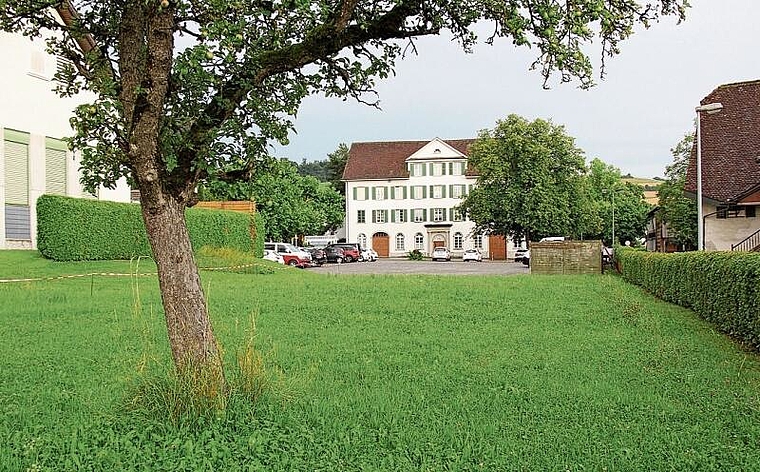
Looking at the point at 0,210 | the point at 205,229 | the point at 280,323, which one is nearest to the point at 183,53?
the point at 280,323

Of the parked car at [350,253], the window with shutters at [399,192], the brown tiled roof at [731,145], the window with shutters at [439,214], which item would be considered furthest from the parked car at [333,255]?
the brown tiled roof at [731,145]

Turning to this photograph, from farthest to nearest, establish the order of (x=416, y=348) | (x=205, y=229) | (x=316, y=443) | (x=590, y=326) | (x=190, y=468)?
1. (x=205, y=229)
2. (x=590, y=326)
3. (x=416, y=348)
4. (x=316, y=443)
5. (x=190, y=468)

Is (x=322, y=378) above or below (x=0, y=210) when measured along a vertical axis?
below

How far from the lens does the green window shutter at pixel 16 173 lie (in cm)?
2817

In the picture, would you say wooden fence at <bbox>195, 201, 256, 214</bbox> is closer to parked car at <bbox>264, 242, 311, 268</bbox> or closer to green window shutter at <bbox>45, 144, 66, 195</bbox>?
green window shutter at <bbox>45, 144, 66, 195</bbox>

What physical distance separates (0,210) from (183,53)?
79.2 ft

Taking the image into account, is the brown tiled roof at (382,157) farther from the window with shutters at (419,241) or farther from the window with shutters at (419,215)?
the window with shutters at (419,241)

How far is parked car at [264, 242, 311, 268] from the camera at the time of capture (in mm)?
50906

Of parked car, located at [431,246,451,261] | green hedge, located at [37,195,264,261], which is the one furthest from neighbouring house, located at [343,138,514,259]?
green hedge, located at [37,195,264,261]

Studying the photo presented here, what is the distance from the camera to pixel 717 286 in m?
13.9

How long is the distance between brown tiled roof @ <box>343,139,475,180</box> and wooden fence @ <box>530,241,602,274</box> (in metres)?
48.0

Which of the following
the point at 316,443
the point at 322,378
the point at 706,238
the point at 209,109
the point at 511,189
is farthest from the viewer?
the point at 511,189

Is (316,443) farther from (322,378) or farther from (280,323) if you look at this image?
(280,323)

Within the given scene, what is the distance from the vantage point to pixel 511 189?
62.1 metres
